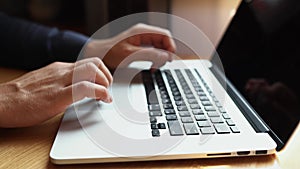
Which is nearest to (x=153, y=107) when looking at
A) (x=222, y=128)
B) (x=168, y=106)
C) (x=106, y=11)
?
(x=168, y=106)

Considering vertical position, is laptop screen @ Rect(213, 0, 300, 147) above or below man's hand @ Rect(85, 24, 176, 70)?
above

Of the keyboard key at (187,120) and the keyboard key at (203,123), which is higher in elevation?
the keyboard key at (203,123)

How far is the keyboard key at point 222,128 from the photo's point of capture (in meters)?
0.52

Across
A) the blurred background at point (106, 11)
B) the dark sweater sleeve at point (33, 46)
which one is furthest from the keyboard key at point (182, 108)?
the blurred background at point (106, 11)

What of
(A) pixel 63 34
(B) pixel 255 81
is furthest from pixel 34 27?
(B) pixel 255 81

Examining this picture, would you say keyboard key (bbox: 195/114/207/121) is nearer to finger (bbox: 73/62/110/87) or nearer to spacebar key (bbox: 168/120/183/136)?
spacebar key (bbox: 168/120/183/136)

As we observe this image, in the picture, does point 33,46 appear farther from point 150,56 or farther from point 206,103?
point 206,103

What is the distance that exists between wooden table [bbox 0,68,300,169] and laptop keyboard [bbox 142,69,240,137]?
5 cm

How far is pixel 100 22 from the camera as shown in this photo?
112 centimetres

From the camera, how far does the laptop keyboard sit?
1.72 feet

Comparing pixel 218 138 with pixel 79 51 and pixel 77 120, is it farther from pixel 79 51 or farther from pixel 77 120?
pixel 79 51

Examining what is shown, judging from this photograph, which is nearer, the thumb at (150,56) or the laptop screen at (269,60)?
the laptop screen at (269,60)

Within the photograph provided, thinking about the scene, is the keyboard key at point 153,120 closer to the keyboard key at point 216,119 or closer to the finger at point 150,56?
the keyboard key at point 216,119

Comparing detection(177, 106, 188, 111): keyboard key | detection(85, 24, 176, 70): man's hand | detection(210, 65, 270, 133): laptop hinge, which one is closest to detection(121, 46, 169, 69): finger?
detection(85, 24, 176, 70): man's hand
